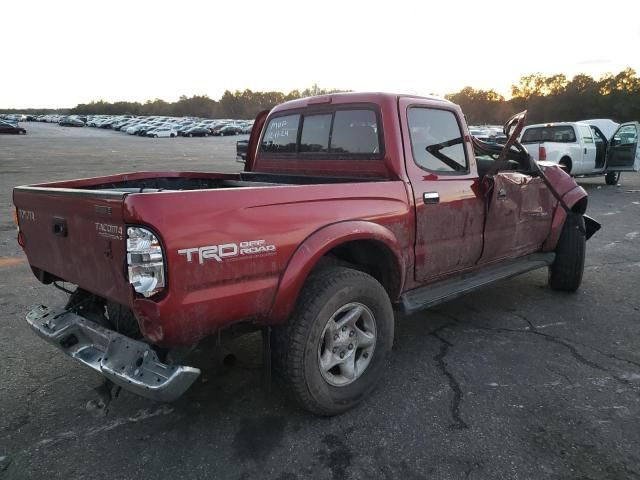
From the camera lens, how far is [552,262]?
4953mm

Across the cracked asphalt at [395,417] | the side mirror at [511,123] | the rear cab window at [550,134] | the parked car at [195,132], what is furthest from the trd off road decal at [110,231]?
the parked car at [195,132]

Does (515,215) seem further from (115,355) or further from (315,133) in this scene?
(115,355)

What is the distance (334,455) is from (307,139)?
2425mm

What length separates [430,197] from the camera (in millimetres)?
3461

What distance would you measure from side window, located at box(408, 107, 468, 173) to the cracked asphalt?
4.69 feet

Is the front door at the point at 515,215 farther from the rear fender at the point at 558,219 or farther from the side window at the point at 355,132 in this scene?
the side window at the point at 355,132

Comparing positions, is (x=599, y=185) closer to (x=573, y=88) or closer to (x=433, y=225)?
(x=433, y=225)

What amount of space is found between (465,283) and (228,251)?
7.53 feet

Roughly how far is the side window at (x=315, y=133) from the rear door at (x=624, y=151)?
530 inches

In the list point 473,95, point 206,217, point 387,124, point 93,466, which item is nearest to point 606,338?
point 387,124

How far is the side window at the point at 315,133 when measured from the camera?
382cm

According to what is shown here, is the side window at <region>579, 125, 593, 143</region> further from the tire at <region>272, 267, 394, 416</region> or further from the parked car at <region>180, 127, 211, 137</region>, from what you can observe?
the parked car at <region>180, 127, 211, 137</region>

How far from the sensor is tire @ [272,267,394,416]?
8.74 feet

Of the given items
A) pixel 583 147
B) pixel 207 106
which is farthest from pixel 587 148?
pixel 207 106
